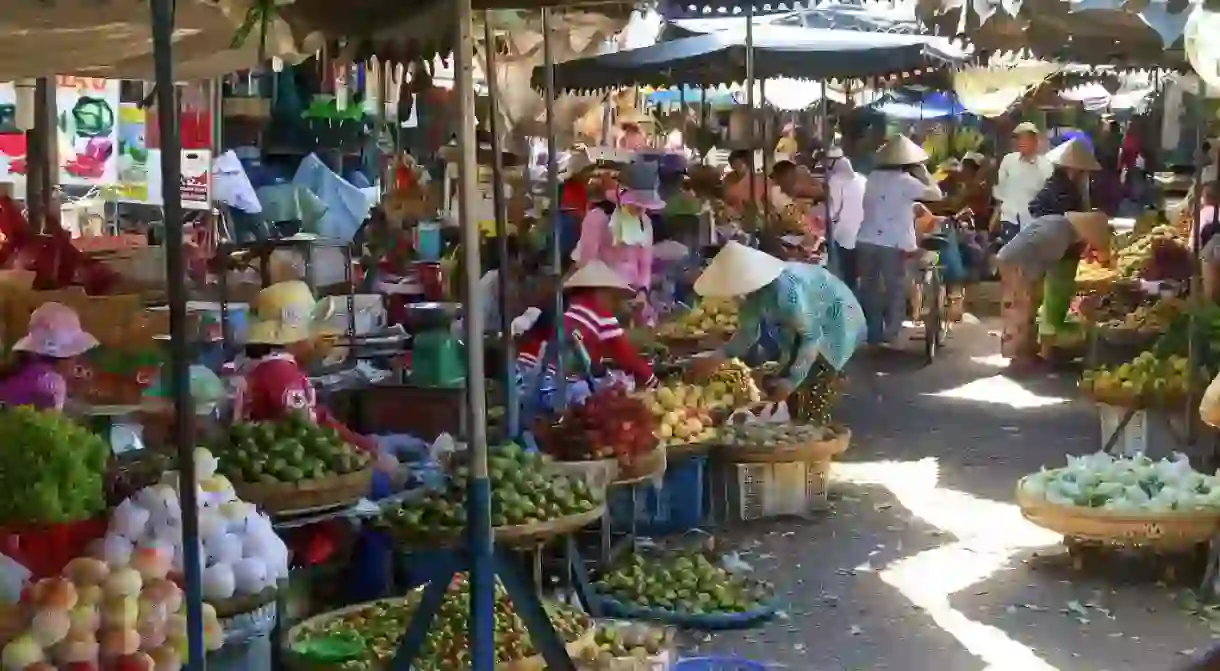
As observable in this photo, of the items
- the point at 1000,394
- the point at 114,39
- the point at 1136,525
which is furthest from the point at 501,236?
the point at 1000,394

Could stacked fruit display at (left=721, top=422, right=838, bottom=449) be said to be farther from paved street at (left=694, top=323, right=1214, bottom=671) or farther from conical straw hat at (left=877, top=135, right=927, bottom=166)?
conical straw hat at (left=877, top=135, right=927, bottom=166)

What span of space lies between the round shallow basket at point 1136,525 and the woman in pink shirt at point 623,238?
11.8 ft

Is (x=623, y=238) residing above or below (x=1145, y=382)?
above

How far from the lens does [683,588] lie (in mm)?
5906

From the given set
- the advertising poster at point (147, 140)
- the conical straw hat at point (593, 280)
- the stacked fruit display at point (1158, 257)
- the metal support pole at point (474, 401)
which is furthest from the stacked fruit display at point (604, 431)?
the stacked fruit display at point (1158, 257)

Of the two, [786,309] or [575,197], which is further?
Answer: [575,197]

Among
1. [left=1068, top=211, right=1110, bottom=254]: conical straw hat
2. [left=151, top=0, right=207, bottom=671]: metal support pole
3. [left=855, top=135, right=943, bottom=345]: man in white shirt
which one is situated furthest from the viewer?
[left=855, top=135, right=943, bottom=345]: man in white shirt

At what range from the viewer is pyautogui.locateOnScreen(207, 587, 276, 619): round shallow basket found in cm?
388

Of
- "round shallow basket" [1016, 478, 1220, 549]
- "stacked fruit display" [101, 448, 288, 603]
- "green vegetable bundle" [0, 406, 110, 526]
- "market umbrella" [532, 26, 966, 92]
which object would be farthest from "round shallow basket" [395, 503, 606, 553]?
"market umbrella" [532, 26, 966, 92]

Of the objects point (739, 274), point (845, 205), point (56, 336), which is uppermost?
point (845, 205)

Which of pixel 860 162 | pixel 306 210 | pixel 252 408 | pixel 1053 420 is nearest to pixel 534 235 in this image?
pixel 306 210

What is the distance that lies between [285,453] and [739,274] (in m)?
3.18

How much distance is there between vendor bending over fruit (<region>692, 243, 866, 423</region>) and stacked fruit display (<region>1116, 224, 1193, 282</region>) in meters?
3.48

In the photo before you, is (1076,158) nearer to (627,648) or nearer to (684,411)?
(684,411)
